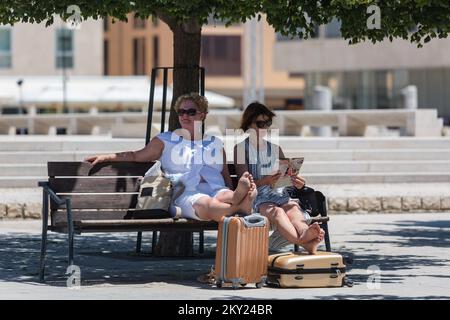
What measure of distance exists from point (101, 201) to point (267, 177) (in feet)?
4.33

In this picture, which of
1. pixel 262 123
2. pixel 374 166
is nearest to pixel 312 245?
pixel 262 123

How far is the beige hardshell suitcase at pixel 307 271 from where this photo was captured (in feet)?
37.6

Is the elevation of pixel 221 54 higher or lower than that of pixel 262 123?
higher

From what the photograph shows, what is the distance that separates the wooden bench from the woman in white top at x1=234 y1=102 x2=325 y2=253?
0.34m

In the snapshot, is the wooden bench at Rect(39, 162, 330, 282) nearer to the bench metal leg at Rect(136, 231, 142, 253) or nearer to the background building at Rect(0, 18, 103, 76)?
the bench metal leg at Rect(136, 231, 142, 253)

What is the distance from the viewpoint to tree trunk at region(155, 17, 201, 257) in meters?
13.7

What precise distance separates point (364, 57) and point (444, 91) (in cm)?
460

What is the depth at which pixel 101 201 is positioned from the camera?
12.4 meters

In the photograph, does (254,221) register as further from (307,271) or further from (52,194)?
(52,194)

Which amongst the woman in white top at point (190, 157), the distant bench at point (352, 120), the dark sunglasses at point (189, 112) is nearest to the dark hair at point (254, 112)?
the woman in white top at point (190, 157)

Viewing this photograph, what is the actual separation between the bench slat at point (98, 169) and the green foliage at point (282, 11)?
1.20m

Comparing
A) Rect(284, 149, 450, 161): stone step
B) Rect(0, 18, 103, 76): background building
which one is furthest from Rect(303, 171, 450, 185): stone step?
Rect(0, 18, 103, 76): background building

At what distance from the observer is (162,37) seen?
322ft
